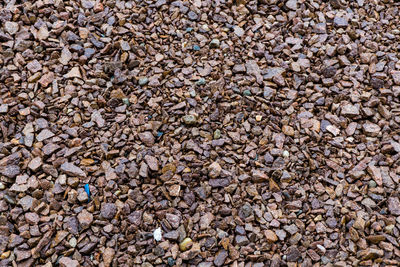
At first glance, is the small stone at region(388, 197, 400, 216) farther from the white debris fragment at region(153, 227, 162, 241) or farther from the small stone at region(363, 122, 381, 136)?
the white debris fragment at region(153, 227, 162, 241)

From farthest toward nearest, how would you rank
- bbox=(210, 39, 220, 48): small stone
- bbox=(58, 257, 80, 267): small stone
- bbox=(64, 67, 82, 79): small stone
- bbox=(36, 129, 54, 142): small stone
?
bbox=(210, 39, 220, 48): small stone < bbox=(64, 67, 82, 79): small stone < bbox=(36, 129, 54, 142): small stone < bbox=(58, 257, 80, 267): small stone

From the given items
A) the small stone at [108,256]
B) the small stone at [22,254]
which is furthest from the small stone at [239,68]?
the small stone at [22,254]

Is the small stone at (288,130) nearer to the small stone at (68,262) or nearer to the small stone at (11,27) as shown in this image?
the small stone at (68,262)

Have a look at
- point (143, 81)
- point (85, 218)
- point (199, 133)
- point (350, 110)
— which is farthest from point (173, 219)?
point (350, 110)

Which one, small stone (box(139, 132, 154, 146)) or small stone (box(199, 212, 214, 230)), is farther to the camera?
small stone (box(139, 132, 154, 146))

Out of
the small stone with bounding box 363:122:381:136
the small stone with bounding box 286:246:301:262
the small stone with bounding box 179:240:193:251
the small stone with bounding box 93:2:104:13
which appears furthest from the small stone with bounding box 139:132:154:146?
the small stone with bounding box 363:122:381:136

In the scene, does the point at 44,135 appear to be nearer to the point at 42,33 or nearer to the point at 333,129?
the point at 42,33

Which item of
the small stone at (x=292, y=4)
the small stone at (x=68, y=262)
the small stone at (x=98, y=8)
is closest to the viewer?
the small stone at (x=68, y=262)

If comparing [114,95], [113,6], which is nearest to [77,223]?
[114,95]
